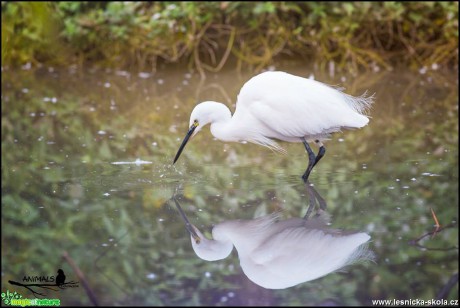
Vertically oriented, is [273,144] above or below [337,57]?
above

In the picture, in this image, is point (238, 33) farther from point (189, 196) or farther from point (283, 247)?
point (283, 247)

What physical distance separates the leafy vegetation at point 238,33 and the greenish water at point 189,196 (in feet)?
6.87

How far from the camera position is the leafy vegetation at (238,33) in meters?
10.9

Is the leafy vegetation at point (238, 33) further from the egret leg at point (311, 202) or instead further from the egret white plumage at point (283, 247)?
the egret white plumage at point (283, 247)

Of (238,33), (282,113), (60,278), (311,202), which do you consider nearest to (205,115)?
(282,113)

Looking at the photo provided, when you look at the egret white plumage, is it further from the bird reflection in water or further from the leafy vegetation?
the leafy vegetation

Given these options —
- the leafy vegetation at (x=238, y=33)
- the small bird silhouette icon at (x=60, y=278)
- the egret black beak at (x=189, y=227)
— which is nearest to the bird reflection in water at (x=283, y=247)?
the egret black beak at (x=189, y=227)

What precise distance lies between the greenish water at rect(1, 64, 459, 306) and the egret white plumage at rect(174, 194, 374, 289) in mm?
75

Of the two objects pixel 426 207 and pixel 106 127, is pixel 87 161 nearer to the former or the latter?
pixel 106 127

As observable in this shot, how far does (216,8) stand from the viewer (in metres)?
10.9

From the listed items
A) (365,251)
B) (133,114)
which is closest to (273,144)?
(365,251)

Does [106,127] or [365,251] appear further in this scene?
[106,127]

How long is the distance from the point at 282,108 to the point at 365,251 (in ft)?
4.75

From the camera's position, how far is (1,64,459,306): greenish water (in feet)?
12.6
